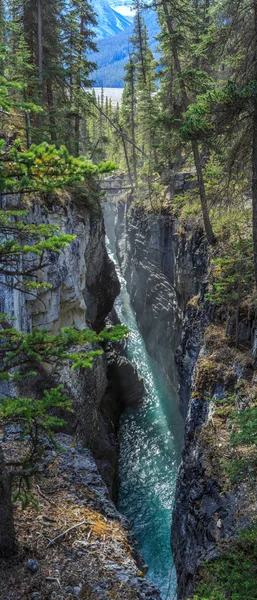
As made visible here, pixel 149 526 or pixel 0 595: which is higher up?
pixel 0 595

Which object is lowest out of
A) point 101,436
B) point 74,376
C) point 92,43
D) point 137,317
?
point 101,436

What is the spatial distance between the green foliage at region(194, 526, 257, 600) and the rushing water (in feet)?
20.8

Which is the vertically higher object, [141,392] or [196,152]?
[196,152]

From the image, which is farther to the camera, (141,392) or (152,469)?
(141,392)

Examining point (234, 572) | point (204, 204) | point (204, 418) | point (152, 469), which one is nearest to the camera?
point (234, 572)

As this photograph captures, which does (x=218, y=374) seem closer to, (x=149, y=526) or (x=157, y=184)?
(x=149, y=526)

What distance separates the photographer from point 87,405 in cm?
1478

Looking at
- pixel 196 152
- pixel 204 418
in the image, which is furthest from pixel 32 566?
pixel 196 152

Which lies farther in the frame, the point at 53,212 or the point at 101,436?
the point at 101,436

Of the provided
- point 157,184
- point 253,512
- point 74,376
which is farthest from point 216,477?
point 157,184

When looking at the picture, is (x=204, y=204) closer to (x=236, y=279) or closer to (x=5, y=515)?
(x=236, y=279)

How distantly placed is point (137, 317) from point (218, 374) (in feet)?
68.9

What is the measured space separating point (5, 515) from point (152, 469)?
14.8 m

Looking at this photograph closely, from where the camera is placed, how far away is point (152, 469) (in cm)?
1786
